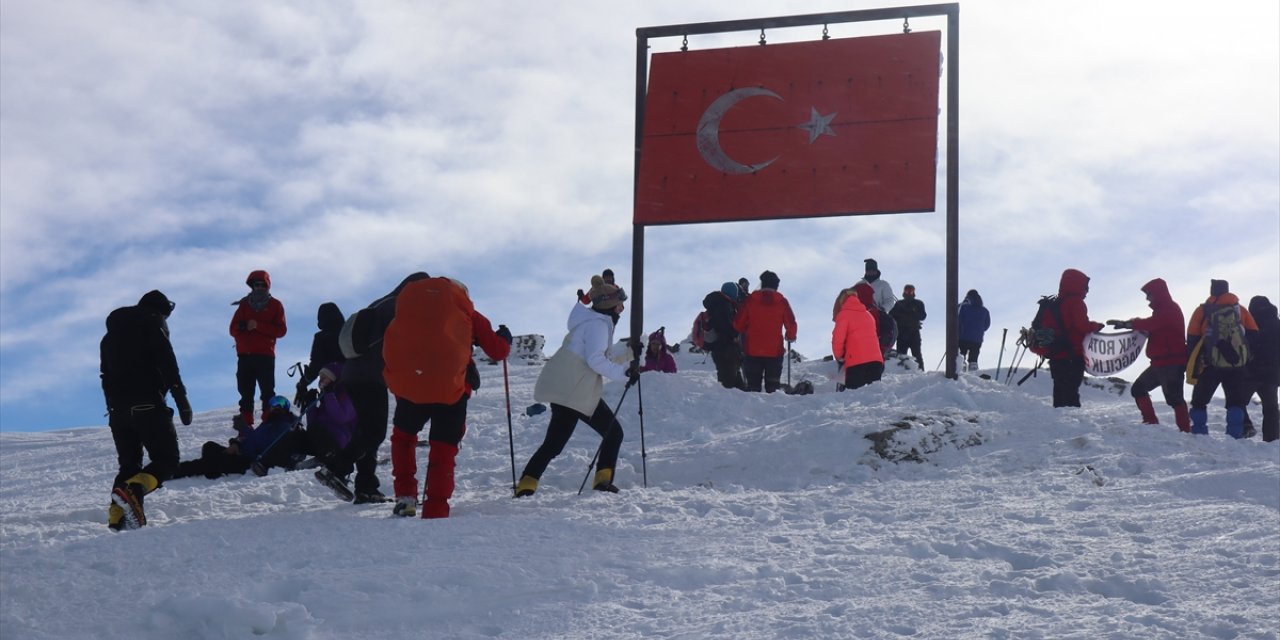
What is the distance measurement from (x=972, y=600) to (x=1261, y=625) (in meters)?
1.27

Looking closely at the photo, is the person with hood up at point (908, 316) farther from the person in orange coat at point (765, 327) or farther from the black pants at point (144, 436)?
the black pants at point (144, 436)

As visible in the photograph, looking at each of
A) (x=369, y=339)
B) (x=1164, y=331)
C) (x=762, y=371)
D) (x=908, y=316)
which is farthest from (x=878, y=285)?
(x=369, y=339)

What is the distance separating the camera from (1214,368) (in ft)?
38.8

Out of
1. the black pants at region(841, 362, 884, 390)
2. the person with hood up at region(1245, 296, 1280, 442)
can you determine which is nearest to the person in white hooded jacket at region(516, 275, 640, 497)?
the black pants at region(841, 362, 884, 390)

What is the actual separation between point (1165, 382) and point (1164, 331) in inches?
20.3

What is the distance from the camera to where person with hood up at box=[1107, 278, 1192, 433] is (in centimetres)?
1205

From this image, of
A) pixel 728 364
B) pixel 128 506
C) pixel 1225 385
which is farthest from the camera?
pixel 728 364

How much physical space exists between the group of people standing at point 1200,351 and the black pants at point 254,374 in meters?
8.28

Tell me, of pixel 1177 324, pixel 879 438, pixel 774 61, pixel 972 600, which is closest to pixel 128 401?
pixel 972 600

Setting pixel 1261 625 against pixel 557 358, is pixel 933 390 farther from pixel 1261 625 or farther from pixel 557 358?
pixel 1261 625

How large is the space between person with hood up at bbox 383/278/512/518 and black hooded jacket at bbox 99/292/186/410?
152 centimetres

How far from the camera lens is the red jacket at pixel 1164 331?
39.5 ft

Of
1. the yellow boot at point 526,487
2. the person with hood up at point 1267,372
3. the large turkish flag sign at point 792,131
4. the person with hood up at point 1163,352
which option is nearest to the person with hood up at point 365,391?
the yellow boot at point 526,487

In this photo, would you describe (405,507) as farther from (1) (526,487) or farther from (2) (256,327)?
(2) (256,327)
